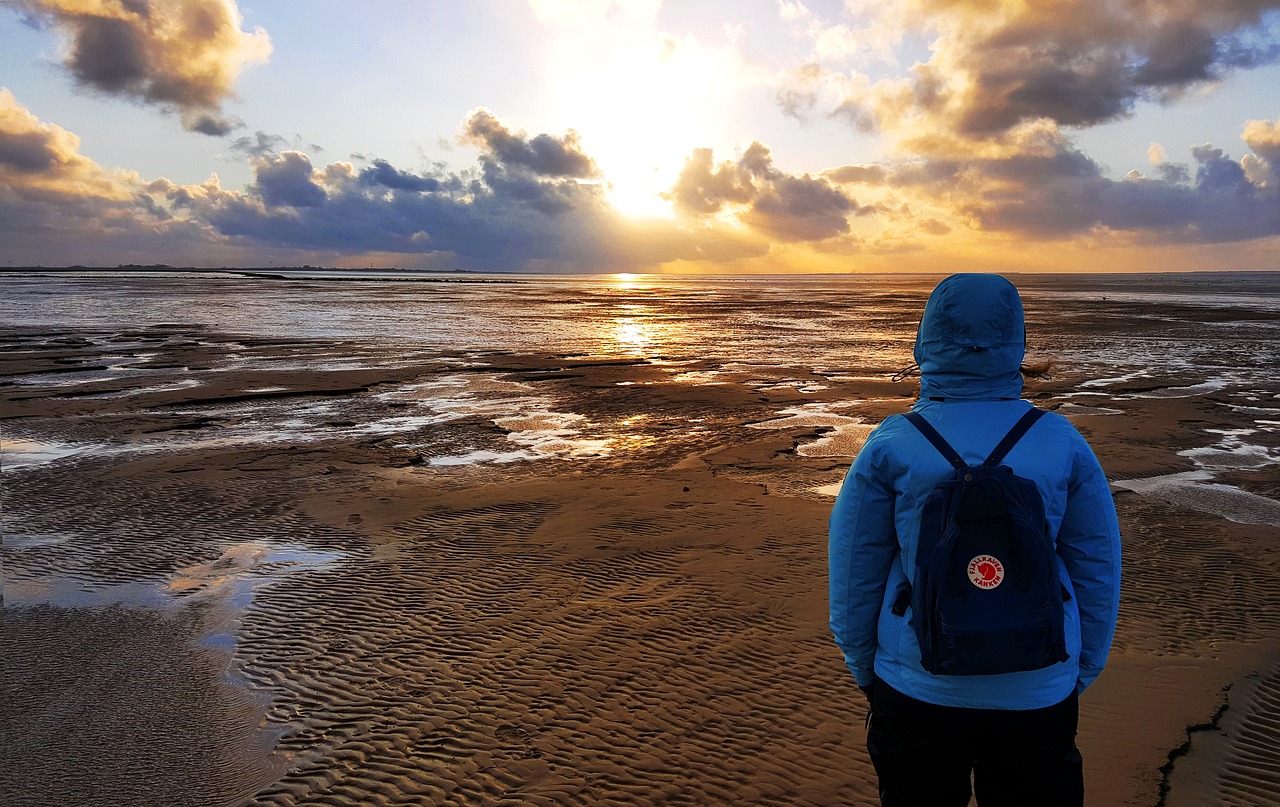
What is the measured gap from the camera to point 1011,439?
2.20 meters

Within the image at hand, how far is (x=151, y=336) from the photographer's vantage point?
30250mm

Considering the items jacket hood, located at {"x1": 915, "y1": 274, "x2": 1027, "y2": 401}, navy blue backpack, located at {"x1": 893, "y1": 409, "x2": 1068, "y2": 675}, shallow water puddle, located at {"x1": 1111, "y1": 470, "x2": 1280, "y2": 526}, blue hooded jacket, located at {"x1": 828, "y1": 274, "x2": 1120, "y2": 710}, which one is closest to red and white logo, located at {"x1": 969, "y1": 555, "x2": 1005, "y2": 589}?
navy blue backpack, located at {"x1": 893, "y1": 409, "x2": 1068, "y2": 675}

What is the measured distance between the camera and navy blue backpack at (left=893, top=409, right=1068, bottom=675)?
206 centimetres

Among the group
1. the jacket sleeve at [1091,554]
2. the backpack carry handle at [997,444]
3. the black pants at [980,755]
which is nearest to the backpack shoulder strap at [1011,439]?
the backpack carry handle at [997,444]

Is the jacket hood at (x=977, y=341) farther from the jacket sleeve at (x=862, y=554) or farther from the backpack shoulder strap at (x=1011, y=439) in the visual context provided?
the jacket sleeve at (x=862, y=554)

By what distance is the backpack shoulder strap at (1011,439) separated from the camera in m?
2.17

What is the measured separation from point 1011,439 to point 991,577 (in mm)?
412

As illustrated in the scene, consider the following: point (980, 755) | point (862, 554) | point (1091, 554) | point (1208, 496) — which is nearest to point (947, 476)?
point (862, 554)

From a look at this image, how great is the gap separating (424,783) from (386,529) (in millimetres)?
4663

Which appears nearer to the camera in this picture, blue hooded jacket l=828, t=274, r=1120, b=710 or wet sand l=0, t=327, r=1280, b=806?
blue hooded jacket l=828, t=274, r=1120, b=710

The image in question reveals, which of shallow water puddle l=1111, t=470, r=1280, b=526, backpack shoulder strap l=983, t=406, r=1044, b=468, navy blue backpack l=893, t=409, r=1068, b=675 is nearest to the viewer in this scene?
navy blue backpack l=893, t=409, r=1068, b=675

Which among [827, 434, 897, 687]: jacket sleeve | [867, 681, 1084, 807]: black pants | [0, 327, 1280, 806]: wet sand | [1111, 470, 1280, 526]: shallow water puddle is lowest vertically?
[0, 327, 1280, 806]: wet sand

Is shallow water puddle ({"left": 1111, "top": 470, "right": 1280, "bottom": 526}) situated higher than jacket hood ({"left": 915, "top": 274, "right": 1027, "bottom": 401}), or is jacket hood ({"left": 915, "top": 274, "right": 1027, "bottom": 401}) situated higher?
jacket hood ({"left": 915, "top": 274, "right": 1027, "bottom": 401})

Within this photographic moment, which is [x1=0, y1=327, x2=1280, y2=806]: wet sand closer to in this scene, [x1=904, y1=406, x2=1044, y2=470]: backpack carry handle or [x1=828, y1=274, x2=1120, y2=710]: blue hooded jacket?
[x1=828, y1=274, x2=1120, y2=710]: blue hooded jacket
